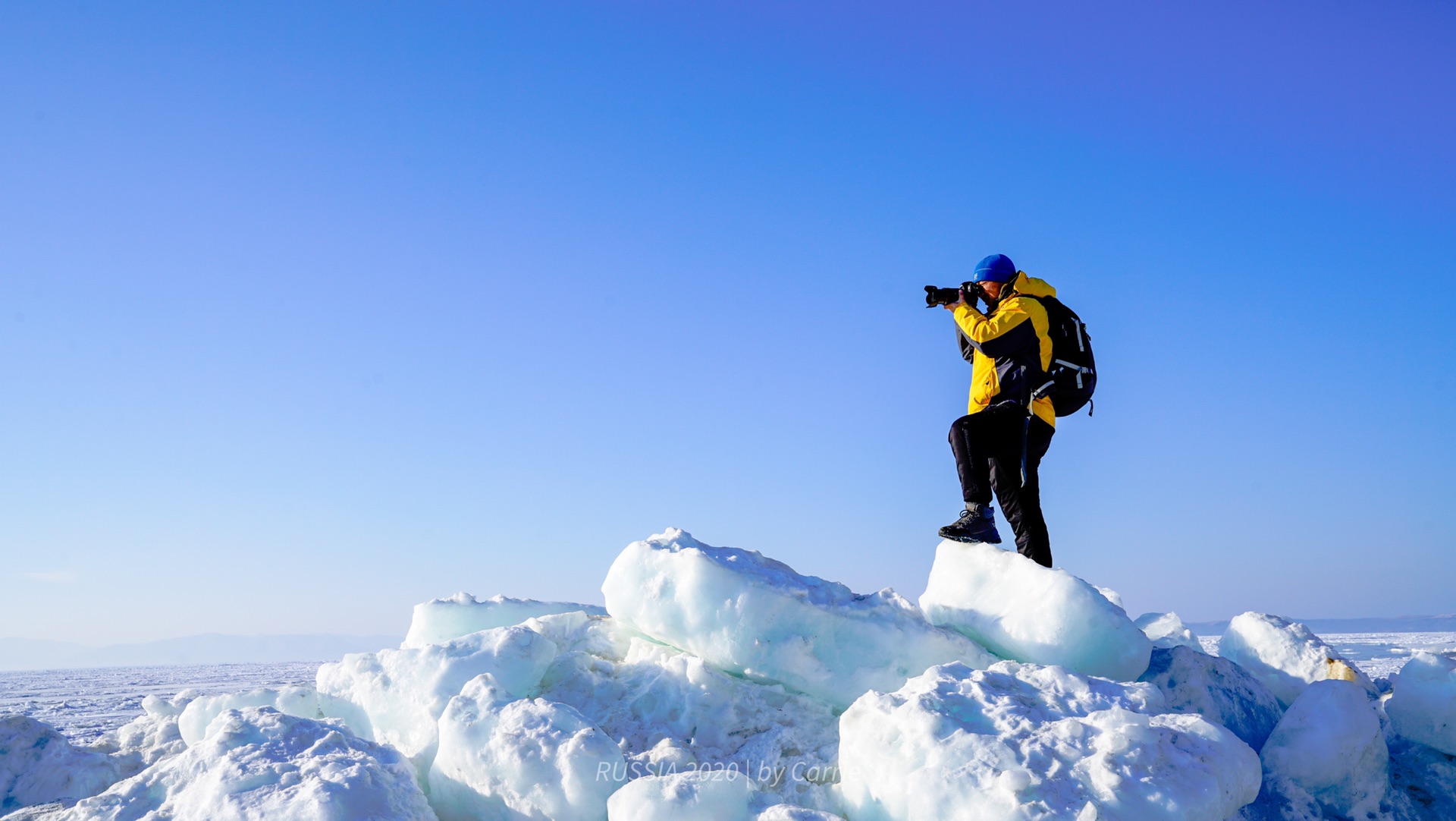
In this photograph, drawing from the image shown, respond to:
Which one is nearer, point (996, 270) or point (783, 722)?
point (783, 722)

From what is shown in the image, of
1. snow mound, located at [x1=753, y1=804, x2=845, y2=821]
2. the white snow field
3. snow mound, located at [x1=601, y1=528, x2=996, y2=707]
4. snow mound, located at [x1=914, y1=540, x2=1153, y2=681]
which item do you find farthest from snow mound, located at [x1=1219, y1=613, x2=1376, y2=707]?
snow mound, located at [x1=753, y1=804, x2=845, y2=821]

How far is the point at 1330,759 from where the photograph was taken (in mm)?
3076

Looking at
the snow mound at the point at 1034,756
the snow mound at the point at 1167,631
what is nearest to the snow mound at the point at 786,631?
the snow mound at the point at 1034,756

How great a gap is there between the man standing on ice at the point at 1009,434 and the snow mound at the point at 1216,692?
709 mm

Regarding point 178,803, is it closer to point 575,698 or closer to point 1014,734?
point 575,698

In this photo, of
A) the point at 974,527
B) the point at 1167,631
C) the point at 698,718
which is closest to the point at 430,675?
the point at 698,718

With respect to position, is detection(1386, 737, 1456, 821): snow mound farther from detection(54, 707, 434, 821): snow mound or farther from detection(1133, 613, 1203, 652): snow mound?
detection(54, 707, 434, 821): snow mound

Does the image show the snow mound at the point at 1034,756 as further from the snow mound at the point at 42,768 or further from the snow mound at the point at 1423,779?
the snow mound at the point at 42,768

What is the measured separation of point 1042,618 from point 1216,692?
0.82 m

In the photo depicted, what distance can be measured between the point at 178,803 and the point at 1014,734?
2405mm

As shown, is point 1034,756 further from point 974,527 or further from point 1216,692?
point 974,527

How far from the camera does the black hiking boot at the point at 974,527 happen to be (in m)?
4.29

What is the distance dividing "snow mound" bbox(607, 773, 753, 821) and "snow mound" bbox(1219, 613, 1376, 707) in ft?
9.25

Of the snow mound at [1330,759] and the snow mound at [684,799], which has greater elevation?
the snow mound at [684,799]
